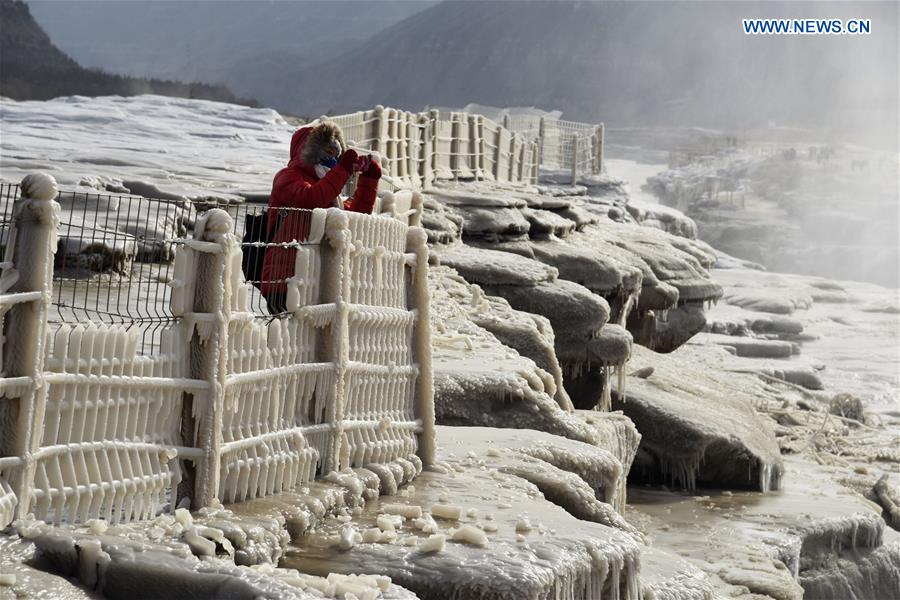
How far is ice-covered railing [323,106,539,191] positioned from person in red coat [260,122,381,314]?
14.1 feet

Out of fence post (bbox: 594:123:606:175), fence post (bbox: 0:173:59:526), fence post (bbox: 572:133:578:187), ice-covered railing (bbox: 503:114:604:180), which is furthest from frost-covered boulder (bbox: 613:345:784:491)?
fence post (bbox: 594:123:606:175)

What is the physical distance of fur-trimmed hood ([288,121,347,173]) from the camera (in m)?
7.43

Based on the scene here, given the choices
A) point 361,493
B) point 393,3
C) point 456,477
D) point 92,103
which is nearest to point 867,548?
point 456,477

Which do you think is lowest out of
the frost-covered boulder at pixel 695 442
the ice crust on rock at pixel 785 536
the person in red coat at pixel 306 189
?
the ice crust on rock at pixel 785 536

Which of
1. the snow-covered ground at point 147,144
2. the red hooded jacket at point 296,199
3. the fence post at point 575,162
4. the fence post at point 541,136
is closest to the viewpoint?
the red hooded jacket at point 296,199

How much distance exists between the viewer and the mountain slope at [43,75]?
26469mm

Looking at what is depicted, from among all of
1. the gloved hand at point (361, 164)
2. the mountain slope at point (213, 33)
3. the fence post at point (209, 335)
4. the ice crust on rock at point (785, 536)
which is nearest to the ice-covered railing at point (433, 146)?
the ice crust on rock at point (785, 536)

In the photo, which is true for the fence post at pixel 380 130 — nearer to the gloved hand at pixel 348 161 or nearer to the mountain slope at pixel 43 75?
the gloved hand at pixel 348 161

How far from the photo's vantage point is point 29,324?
494 centimetres

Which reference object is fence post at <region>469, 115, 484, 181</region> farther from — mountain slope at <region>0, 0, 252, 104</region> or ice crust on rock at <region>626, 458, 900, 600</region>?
ice crust on rock at <region>626, 458, 900, 600</region>

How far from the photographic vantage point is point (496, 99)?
291 feet

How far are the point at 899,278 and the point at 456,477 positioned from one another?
136 feet

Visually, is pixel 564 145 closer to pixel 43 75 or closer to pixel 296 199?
pixel 43 75

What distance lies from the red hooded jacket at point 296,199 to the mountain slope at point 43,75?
19.1 m
